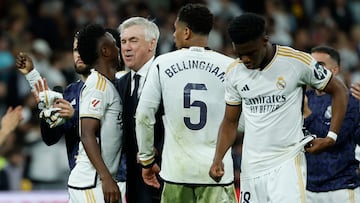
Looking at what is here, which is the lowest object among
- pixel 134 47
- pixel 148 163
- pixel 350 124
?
pixel 148 163

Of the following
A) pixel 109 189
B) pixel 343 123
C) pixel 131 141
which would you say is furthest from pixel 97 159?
pixel 343 123

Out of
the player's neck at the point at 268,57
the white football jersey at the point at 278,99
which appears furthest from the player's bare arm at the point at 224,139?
the player's neck at the point at 268,57

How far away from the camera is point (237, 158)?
47.2ft

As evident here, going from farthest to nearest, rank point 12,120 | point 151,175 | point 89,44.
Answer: point 12,120
point 151,175
point 89,44

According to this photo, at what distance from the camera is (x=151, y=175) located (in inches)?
351

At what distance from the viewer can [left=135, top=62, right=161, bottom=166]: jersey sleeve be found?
8648mm

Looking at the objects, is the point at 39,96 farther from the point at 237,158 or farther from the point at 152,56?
the point at 237,158

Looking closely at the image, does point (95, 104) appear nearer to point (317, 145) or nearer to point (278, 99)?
point (278, 99)

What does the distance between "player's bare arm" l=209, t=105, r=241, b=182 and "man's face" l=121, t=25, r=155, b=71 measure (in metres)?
1.15

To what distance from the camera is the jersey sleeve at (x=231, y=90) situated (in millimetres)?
8281

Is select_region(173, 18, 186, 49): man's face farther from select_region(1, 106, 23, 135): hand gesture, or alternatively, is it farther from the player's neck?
select_region(1, 106, 23, 135): hand gesture

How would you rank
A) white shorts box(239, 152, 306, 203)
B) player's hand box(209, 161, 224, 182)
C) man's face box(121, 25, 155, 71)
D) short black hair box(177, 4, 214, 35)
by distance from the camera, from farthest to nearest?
man's face box(121, 25, 155, 71), short black hair box(177, 4, 214, 35), player's hand box(209, 161, 224, 182), white shorts box(239, 152, 306, 203)

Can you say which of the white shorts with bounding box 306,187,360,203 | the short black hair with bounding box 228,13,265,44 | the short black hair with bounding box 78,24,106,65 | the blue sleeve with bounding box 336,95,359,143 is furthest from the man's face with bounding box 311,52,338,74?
the short black hair with bounding box 78,24,106,65

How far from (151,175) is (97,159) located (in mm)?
680
